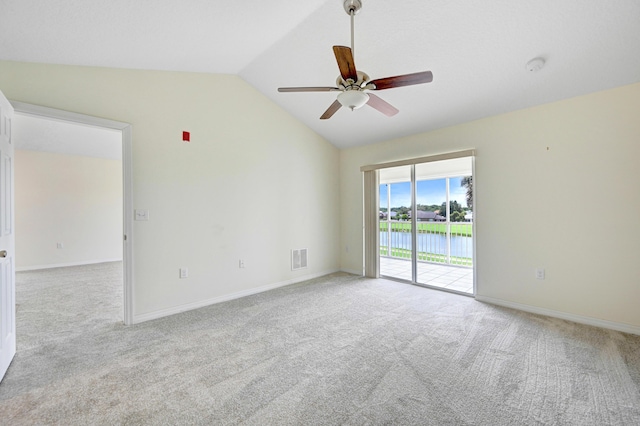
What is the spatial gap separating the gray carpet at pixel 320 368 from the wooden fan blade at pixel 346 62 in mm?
2178

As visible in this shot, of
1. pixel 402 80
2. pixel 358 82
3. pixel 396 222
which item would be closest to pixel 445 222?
pixel 396 222

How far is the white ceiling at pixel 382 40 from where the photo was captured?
6.60 ft

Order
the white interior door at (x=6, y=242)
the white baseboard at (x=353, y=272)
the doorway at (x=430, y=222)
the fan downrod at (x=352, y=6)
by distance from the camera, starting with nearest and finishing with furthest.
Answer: the white interior door at (x=6, y=242) < the fan downrod at (x=352, y=6) < the doorway at (x=430, y=222) < the white baseboard at (x=353, y=272)

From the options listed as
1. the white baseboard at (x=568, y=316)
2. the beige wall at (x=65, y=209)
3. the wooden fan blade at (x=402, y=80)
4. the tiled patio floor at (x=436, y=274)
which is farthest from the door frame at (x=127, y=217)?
the beige wall at (x=65, y=209)

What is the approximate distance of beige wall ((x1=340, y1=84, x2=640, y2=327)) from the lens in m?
2.57

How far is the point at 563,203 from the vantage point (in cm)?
289

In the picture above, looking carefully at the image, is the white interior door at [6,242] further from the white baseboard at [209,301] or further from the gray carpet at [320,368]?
the white baseboard at [209,301]

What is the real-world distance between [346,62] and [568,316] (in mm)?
3491

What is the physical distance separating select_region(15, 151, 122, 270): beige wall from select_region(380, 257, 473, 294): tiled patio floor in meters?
6.72

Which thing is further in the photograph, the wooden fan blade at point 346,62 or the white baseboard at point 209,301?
the white baseboard at point 209,301

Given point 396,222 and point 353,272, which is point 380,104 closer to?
point 353,272

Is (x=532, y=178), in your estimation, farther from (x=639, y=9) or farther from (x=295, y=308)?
(x=295, y=308)

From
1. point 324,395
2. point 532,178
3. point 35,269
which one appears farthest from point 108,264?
point 532,178

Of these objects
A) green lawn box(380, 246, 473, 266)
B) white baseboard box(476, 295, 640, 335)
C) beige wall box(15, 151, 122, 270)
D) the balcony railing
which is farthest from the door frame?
green lawn box(380, 246, 473, 266)
